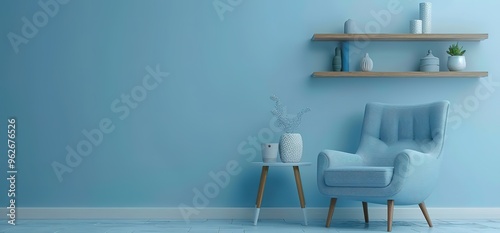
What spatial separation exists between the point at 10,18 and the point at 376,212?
3370 millimetres

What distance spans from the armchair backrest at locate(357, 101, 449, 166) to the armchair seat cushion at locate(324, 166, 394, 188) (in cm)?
51

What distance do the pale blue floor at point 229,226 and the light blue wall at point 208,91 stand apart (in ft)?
1.14

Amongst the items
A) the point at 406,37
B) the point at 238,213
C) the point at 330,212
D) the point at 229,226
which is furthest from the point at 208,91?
the point at 406,37

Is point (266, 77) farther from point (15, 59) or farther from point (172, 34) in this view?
point (15, 59)

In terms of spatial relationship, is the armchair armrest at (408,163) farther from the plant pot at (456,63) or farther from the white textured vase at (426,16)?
the white textured vase at (426,16)

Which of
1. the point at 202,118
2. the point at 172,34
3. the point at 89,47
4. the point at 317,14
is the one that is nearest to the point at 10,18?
the point at 89,47

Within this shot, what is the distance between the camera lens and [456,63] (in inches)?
201

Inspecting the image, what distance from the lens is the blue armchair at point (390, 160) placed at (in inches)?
171

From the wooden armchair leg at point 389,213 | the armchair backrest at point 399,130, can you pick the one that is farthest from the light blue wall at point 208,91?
the wooden armchair leg at point 389,213

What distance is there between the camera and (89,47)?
5266mm

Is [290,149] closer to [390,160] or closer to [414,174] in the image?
[390,160]

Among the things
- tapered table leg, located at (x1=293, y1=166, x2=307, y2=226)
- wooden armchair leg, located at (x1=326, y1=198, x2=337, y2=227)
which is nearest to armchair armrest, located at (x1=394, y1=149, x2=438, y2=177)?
wooden armchair leg, located at (x1=326, y1=198, x2=337, y2=227)

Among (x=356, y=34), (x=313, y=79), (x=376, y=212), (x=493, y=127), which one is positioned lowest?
(x=376, y=212)

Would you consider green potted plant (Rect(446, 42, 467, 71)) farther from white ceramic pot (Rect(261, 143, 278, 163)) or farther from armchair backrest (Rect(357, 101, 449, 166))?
white ceramic pot (Rect(261, 143, 278, 163))
